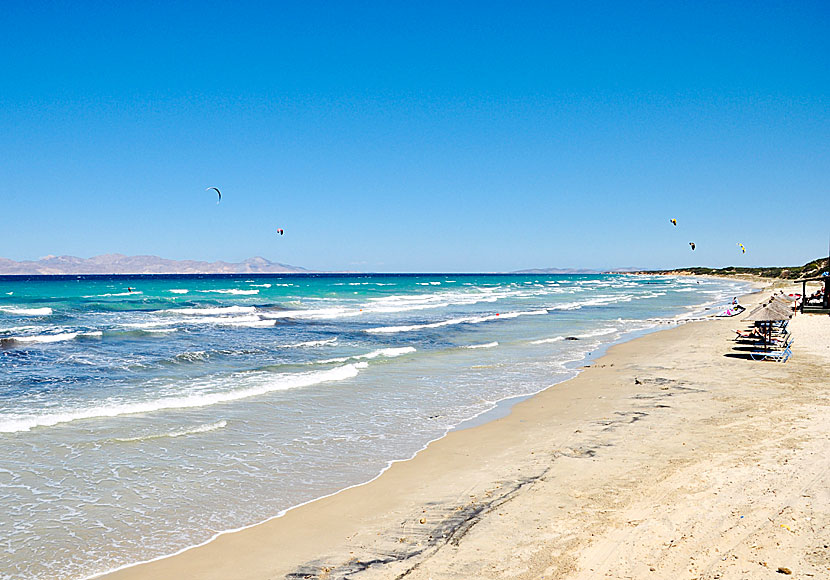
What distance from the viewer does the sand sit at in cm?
497

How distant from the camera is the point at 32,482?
23.9 feet

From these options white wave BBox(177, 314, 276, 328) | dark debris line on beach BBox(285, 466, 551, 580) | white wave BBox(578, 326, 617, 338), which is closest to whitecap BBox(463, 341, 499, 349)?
white wave BBox(578, 326, 617, 338)

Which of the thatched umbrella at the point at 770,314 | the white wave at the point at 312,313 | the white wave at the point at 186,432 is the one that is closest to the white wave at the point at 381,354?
the white wave at the point at 186,432

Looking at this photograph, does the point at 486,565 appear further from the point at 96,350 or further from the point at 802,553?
the point at 96,350

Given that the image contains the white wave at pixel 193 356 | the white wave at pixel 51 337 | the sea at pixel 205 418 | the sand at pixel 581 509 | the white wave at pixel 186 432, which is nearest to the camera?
the sand at pixel 581 509

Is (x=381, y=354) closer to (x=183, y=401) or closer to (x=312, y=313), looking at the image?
(x=183, y=401)

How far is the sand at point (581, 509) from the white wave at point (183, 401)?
17.6 feet

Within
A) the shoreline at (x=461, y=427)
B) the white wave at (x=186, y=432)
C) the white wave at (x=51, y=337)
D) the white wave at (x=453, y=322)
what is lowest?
the shoreline at (x=461, y=427)

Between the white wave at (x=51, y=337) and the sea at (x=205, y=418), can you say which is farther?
the white wave at (x=51, y=337)

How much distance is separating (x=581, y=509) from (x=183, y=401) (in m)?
8.68

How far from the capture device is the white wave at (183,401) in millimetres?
10148

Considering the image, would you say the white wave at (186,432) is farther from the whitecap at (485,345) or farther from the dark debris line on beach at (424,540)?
the whitecap at (485,345)

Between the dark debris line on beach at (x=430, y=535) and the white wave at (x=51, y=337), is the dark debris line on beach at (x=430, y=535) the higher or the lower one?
the lower one

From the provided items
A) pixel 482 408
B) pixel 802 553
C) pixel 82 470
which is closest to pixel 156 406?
pixel 82 470
